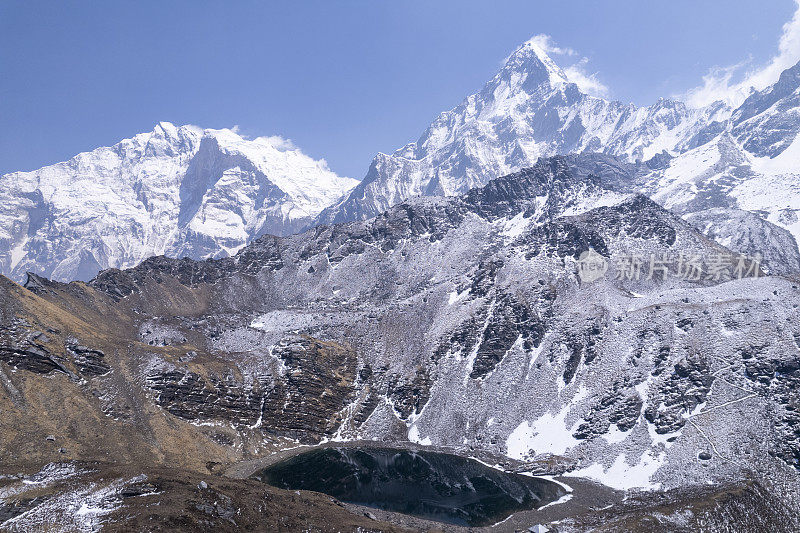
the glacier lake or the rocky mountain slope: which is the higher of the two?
the rocky mountain slope

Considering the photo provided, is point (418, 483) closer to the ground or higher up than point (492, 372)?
closer to the ground

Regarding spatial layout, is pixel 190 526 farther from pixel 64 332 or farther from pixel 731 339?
pixel 731 339

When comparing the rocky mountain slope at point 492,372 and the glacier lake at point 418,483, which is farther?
the rocky mountain slope at point 492,372

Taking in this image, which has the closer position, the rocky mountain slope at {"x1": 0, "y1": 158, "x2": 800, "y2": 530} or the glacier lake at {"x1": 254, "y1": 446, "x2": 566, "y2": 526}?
the glacier lake at {"x1": 254, "y1": 446, "x2": 566, "y2": 526}

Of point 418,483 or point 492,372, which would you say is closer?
point 418,483
